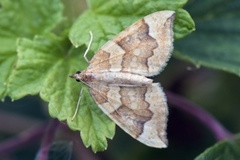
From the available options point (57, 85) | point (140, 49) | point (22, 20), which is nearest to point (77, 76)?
point (57, 85)

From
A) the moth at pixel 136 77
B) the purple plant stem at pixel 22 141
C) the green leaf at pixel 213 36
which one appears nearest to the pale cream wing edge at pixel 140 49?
the moth at pixel 136 77

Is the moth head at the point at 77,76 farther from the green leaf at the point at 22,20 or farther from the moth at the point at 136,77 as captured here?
the green leaf at the point at 22,20

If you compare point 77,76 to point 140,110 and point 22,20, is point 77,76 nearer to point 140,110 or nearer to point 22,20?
point 140,110

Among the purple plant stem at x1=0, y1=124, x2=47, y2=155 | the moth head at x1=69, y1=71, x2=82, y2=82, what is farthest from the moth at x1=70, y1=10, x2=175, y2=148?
the purple plant stem at x1=0, y1=124, x2=47, y2=155

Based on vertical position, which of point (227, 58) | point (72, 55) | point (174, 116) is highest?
point (72, 55)

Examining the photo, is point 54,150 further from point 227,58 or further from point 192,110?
point 227,58

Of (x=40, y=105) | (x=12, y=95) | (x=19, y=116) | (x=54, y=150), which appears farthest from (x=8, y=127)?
(x=12, y=95)
